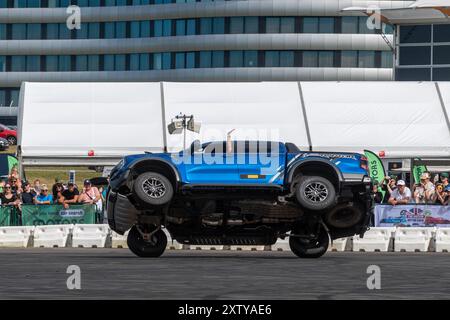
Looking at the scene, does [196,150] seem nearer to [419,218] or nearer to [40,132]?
[419,218]

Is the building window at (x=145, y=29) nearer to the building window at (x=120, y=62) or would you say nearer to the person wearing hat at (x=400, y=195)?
the building window at (x=120, y=62)

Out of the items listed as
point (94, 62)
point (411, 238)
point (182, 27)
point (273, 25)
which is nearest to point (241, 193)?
point (411, 238)

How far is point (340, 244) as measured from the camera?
25578 millimetres

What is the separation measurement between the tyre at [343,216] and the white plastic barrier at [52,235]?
333 inches

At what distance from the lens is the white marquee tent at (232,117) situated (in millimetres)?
32250

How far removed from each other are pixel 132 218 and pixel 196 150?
161cm

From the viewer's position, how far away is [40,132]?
32.3 meters

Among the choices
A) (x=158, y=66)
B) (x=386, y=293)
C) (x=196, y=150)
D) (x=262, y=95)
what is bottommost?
(x=386, y=293)

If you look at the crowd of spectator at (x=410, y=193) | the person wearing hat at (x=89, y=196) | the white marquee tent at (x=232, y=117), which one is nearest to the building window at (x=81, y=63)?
Result: the white marquee tent at (x=232, y=117)

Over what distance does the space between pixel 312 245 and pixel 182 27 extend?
7538 cm

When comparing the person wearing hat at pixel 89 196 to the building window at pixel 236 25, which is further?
the building window at pixel 236 25

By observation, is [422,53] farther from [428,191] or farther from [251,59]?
[251,59]
